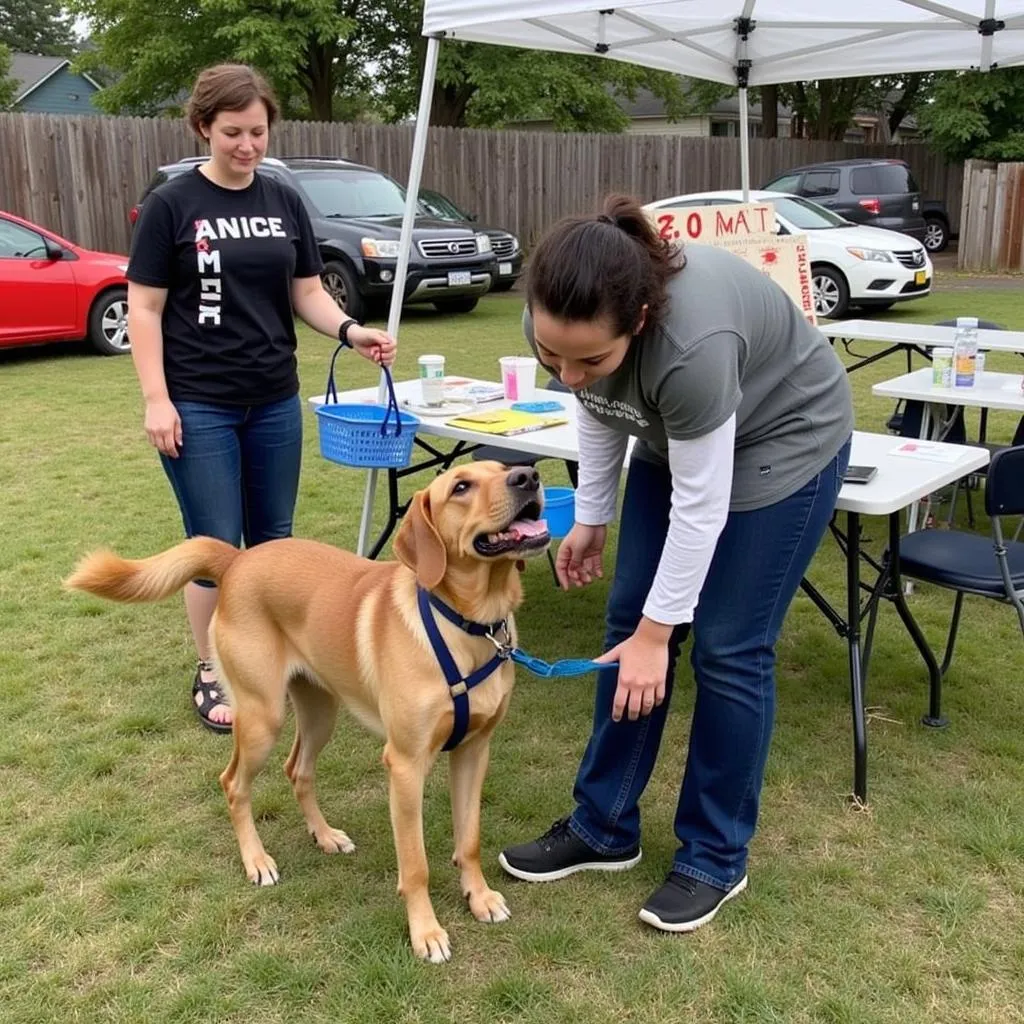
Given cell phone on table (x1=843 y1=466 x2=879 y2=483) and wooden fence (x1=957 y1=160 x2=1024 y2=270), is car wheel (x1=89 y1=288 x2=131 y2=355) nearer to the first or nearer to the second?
cell phone on table (x1=843 y1=466 x2=879 y2=483)

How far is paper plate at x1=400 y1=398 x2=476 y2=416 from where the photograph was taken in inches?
173

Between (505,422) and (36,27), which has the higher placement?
(36,27)

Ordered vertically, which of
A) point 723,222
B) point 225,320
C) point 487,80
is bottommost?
point 225,320

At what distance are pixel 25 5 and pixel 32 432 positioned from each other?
60.8 m

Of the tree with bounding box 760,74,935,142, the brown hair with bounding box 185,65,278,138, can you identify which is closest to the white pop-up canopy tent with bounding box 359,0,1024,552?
the brown hair with bounding box 185,65,278,138

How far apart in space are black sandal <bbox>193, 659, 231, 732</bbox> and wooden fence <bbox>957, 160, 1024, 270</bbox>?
60.4 ft

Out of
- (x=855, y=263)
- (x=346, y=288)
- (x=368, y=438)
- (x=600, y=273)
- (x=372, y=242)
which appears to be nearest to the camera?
(x=600, y=273)

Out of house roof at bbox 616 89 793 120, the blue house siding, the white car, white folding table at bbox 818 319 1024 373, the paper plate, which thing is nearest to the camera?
the paper plate

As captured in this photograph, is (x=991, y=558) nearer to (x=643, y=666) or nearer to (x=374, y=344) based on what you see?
(x=643, y=666)

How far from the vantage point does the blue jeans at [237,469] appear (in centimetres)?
346

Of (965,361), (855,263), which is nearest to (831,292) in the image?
(855,263)

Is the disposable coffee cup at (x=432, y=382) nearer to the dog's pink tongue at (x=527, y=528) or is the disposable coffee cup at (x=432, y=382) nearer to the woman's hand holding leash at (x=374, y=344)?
the woman's hand holding leash at (x=374, y=344)

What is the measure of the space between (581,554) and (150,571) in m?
1.20

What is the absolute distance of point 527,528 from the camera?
2.48 meters
